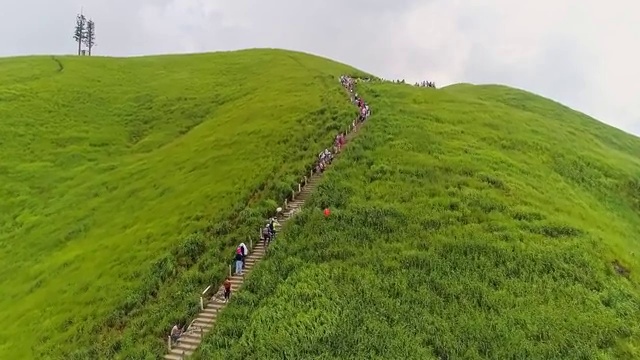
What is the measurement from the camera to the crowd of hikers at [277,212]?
92.8 ft

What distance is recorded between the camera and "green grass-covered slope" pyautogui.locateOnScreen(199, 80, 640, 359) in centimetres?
2502

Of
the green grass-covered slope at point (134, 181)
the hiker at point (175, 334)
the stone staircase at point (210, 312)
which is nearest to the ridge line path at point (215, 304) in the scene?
the stone staircase at point (210, 312)

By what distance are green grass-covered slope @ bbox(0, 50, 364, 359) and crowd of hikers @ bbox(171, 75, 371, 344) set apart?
885mm

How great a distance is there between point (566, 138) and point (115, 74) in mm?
65767

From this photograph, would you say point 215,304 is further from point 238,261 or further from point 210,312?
point 238,261

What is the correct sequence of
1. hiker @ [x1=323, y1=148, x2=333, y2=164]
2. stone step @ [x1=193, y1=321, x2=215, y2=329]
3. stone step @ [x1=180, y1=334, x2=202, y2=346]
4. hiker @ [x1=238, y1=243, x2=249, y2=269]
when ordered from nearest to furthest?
stone step @ [x1=180, y1=334, x2=202, y2=346], stone step @ [x1=193, y1=321, x2=215, y2=329], hiker @ [x1=238, y1=243, x2=249, y2=269], hiker @ [x1=323, y1=148, x2=333, y2=164]

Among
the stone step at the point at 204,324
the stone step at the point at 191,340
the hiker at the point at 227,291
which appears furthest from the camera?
the hiker at the point at 227,291

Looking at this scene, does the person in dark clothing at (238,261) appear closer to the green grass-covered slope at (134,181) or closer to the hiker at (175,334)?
the green grass-covered slope at (134,181)

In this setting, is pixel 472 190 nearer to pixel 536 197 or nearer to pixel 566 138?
pixel 536 197

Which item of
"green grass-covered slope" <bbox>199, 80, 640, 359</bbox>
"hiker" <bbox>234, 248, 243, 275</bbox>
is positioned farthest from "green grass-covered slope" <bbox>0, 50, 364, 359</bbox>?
"green grass-covered slope" <bbox>199, 80, 640, 359</bbox>

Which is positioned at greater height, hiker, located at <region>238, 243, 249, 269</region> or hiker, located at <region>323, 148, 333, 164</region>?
hiker, located at <region>323, 148, 333, 164</region>

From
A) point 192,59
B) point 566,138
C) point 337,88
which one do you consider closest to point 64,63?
point 192,59

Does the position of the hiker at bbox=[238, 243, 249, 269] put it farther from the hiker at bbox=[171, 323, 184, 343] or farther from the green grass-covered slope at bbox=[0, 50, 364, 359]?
the hiker at bbox=[171, 323, 184, 343]

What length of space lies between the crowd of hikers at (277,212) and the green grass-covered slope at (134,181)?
885 millimetres
